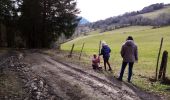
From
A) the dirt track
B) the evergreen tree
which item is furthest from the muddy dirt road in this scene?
the evergreen tree

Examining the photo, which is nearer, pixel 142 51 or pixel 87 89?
pixel 87 89

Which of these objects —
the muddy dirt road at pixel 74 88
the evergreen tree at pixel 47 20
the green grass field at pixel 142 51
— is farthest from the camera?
the evergreen tree at pixel 47 20

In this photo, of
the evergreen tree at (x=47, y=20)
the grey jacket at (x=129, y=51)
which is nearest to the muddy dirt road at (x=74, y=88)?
the grey jacket at (x=129, y=51)

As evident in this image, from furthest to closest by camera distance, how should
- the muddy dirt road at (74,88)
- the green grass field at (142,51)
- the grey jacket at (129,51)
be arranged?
the green grass field at (142,51) < the grey jacket at (129,51) < the muddy dirt road at (74,88)

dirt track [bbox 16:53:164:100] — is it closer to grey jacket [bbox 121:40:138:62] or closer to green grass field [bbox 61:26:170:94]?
grey jacket [bbox 121:40:138:62]

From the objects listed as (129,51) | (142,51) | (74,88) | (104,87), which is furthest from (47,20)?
(74,88)

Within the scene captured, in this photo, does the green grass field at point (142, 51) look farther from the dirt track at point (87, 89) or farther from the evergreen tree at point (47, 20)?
the evergreen tree at point (47, 20)

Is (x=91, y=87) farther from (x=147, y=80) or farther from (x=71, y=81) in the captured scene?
(x=147, y=80)

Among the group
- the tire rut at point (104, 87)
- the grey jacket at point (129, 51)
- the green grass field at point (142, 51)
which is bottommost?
the green grass field at point (142, 51)

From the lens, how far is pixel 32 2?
51312 mm

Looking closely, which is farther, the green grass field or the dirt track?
the green grass field

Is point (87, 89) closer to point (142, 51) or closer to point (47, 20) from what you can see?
point (47, 20)

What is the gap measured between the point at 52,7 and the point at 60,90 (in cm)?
3947

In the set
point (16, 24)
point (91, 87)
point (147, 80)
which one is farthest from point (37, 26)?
point (91, 87)
